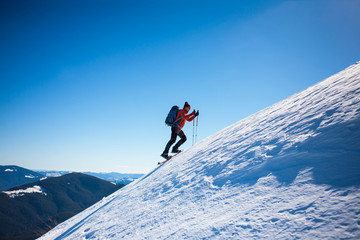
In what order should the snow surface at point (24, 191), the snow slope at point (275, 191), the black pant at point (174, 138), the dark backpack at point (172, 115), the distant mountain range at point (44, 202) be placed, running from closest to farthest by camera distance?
the snow slope at point (275, 191)
the dark backpack at point (172, 115)
the black pant at point (174, 138)
the distant mountain range at point (44, 202)
the snow surface at point (24, 191)

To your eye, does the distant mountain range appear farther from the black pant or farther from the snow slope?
the snow slope

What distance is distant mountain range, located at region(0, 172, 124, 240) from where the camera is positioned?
7831cm

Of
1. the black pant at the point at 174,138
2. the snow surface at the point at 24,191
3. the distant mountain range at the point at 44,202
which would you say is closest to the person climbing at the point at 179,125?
the black pant at the point at 174,138

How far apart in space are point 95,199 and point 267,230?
446 feet

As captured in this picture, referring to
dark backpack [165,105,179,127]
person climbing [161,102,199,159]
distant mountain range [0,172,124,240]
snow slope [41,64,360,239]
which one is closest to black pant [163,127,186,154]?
person climbing [161,102,199,159]

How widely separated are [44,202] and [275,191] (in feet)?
433

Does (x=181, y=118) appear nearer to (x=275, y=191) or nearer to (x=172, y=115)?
(x=172, y=115)

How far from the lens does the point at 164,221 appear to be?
2.62 meters

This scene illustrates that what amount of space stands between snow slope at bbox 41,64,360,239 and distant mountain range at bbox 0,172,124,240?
79393 mm

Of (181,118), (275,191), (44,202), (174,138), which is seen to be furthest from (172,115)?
(44,202)

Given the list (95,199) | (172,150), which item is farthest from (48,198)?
(172,150)

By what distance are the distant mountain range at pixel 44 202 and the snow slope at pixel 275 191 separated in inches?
3126

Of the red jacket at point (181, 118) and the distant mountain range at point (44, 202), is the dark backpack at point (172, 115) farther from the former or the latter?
the distant mountain range at point (44, 202)

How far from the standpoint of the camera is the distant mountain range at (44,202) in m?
78.3
